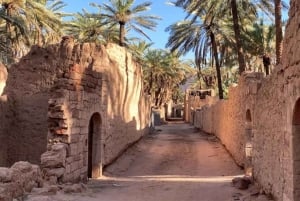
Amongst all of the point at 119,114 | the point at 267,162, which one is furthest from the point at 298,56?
the point at 119,114

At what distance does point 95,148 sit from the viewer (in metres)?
11.9

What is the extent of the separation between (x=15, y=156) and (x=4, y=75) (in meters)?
3.32

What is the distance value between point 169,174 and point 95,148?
2749mm

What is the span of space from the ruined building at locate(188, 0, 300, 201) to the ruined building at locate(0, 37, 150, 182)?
4343 millimetres

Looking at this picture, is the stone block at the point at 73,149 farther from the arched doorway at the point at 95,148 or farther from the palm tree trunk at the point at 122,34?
the palm tree trunk at the point at 122,34

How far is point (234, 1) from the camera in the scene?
61.1 feet

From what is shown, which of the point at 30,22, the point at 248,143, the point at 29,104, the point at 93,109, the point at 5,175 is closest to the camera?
the point at 5,175

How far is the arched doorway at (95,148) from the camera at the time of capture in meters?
11.7

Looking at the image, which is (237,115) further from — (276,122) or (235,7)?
(235,7)

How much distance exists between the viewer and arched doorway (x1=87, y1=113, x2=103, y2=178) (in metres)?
11.7

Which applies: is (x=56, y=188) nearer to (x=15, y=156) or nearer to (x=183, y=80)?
(x=15, y=156)

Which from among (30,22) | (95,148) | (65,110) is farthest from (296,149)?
(30,22)

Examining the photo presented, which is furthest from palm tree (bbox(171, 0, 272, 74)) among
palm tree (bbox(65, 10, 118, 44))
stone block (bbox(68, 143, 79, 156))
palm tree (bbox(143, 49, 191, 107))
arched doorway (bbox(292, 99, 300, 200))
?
palm tree (bbox(143, 49, 191, 107))

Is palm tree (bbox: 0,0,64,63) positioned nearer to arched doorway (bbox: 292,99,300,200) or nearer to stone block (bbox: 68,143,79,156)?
stone block (bbox: 68,143,79,156)
